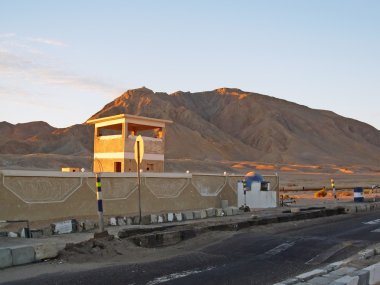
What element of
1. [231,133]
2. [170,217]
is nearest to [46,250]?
[170,217]

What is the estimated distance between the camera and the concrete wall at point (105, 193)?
16.4m

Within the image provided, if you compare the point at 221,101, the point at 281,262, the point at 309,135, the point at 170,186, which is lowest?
the point at 281,262

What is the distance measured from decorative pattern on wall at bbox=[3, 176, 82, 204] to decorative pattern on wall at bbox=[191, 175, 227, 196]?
710 cm

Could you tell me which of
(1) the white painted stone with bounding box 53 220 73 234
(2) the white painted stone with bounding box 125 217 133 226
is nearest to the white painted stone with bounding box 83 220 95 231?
(1) the white painted stone with bounding box 53 220 73 234

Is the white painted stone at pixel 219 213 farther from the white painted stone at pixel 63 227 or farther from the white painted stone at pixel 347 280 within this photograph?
the white painted stone at pixel 347 280

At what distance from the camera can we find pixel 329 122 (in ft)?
552

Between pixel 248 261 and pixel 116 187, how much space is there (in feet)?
34.9

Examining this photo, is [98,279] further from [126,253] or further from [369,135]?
[369,135]

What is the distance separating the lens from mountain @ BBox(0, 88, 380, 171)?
115 meters

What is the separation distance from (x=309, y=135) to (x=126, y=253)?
147383 millimetres

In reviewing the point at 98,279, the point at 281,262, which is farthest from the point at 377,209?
the point at 98,279

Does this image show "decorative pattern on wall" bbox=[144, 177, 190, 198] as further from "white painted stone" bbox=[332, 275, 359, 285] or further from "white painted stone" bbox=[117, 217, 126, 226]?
"white painted stone" bbox=[332, 275, 359, 285]

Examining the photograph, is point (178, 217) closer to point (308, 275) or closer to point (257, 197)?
point (257, 197)

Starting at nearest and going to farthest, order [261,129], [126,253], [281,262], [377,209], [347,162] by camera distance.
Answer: [281,262] < [126,253] < [377,209] < [347,162] < [261,129]
